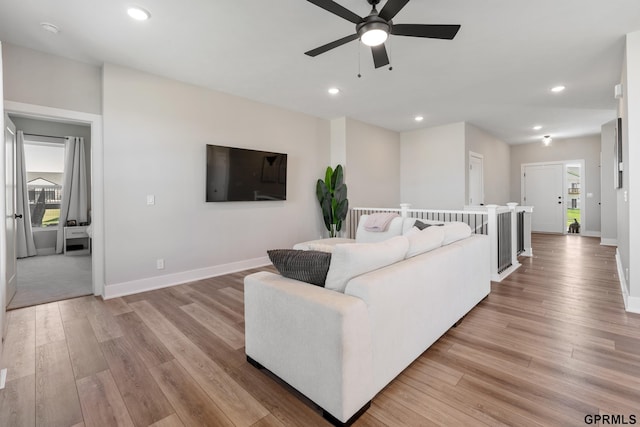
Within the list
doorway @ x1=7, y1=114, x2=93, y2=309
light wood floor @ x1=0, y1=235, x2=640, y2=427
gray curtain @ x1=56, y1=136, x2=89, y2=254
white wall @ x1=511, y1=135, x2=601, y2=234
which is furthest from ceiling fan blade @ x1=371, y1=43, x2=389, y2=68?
white wall @ x1=511, y1=135, x2=601, y2=234

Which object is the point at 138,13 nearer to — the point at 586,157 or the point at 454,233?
the point at 454,233

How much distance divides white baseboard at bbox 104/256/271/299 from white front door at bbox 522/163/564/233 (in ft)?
26.5

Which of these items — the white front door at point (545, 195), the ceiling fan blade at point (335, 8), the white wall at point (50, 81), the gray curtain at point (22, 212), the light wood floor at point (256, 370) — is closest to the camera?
the light wood floor at point (256, 370)

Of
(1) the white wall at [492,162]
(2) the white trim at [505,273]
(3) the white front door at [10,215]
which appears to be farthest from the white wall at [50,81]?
(1) the white wall at [492,162]

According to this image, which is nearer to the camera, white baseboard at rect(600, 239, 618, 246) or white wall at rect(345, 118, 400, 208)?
white wall at rect(345, 118, 400, 208)

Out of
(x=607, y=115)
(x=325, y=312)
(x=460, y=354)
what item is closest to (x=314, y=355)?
(x=325, y=312)

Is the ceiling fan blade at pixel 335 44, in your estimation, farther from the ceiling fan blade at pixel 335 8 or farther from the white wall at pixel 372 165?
the white wall at pixel 372 165

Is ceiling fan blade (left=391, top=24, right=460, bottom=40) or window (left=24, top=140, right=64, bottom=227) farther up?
ceiling fan blade (left=391, top=24, right=460, bottom=40)

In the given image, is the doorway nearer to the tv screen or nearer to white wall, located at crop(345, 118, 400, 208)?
the tv screen

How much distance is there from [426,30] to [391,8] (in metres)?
0.36

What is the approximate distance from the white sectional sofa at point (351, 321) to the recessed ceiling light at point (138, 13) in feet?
7.66

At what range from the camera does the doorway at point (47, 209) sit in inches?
174

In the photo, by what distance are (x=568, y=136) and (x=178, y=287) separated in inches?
375

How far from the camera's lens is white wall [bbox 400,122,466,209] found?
19.8ft
